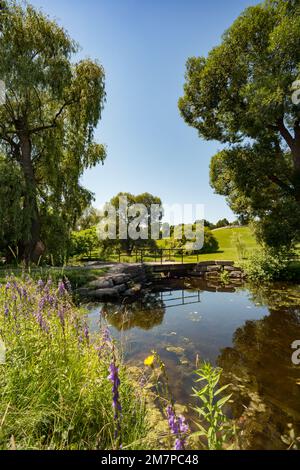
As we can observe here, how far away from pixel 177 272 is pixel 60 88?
11.7 m

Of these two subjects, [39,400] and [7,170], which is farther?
[7,170]

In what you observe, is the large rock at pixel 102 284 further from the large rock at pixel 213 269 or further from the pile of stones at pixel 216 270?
the large rock at pixel 213 269

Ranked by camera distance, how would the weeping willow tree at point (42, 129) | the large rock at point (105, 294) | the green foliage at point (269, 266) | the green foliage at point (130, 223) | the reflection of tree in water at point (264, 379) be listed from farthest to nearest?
the green foliage at point (130, 223), the green foliage at point (269, 266), the weeping willow tree at point (42, 129), the large rock at point (105, 294), the reflection of tree in water at point (264, 379)

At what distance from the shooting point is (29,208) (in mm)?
10977

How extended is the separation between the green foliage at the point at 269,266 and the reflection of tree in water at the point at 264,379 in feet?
18.4

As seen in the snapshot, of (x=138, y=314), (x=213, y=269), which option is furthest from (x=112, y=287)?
(x=213, y=269)

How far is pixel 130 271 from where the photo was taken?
11859 mm

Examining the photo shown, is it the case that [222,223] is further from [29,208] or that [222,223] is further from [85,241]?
[29,208]

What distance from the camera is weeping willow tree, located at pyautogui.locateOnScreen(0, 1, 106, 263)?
10354 millimetres

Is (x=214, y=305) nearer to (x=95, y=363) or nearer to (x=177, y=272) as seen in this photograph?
(x=95, y=363)

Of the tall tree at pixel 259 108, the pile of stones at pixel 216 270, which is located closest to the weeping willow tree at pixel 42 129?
the tall tree at pixel 259 108

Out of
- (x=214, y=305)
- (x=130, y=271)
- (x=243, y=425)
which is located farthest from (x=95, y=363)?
(x=130, y=271)

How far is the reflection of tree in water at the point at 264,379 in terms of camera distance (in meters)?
2.48

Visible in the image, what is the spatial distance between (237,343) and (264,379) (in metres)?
1.30
